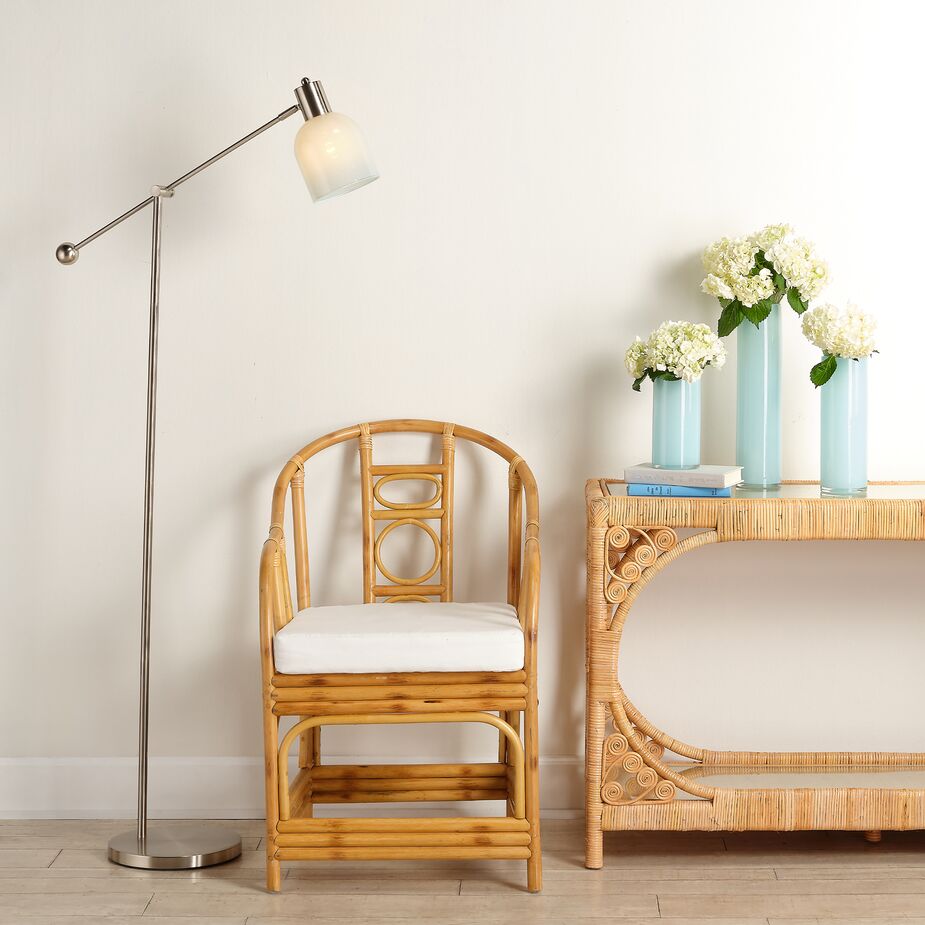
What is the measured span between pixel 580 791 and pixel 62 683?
1.24 meters

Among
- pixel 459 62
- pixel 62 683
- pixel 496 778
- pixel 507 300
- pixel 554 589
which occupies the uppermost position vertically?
pixel 459 62

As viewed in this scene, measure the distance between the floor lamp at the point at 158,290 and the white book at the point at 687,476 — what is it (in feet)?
2.57

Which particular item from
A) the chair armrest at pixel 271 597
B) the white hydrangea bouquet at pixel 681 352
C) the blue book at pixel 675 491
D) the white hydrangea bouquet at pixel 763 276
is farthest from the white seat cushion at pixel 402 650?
the white hydrangea bouquet at pixel 763 276

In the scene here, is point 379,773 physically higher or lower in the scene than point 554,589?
lower

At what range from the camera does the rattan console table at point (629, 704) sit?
6.83 feet

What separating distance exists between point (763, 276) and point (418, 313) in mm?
770

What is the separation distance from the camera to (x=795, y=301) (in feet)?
7.59

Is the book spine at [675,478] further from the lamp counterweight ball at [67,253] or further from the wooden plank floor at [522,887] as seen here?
the lamp counterweight ball at [67,253]

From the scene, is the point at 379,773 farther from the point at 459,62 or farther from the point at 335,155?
the point at 459,62

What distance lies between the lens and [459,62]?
2484mm

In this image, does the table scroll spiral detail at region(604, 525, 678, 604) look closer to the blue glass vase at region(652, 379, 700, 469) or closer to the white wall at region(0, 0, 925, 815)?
the blue glass vase at region(652, 379, 700, 469)

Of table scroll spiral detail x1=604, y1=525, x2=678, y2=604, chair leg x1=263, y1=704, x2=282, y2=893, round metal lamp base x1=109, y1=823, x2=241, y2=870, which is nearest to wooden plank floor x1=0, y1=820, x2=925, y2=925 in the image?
round metal lamp base x1=109, y1=823, x2=241, y2=870

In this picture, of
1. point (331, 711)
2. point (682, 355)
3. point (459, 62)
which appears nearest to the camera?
point (331, 711)

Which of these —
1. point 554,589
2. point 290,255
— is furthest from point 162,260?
point 554,589
